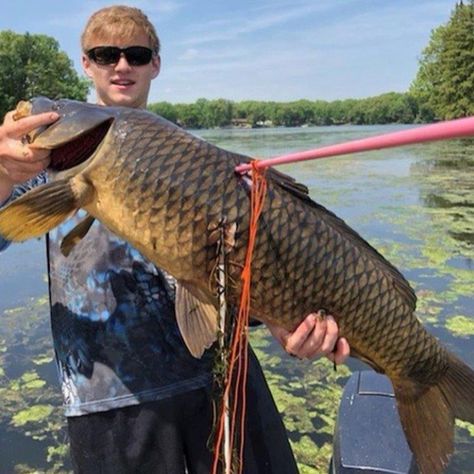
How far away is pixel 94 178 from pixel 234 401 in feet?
2.86

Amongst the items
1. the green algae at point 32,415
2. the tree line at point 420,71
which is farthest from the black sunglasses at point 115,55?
the tree line at point 420,71

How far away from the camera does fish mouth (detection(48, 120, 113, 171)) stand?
1.94 meters

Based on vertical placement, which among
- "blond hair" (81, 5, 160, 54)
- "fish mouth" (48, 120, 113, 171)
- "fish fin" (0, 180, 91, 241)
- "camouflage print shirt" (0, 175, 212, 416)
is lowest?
"camouflage print shirt" (0, 175, 212, 416)

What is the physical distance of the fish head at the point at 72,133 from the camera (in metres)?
1.91

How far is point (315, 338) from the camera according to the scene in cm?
Result: 194

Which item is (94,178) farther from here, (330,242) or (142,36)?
(142,36)

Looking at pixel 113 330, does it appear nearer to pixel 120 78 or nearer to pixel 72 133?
pixel 72 133

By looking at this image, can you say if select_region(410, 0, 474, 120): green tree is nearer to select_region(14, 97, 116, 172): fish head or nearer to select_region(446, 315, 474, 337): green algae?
select_region(446, 315, 474, 337): green algae

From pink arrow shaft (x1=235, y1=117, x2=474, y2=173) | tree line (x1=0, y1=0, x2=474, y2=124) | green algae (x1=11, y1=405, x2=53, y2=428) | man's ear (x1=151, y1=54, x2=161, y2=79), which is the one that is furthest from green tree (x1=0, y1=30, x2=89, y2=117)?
pink arrow shaft (x1=235, y1=117, x2=474, y2=173)

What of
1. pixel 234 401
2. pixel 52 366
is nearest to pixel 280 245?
pixel 234 401

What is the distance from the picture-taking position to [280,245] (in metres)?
1.86

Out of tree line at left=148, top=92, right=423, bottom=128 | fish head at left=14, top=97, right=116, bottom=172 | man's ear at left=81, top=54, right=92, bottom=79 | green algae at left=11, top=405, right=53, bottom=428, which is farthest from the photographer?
tree line at left=148, top=92, right=423, bottom=128

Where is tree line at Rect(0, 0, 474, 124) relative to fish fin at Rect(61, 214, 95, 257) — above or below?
above

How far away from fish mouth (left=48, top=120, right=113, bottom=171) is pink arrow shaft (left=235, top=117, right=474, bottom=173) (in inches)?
21.8
